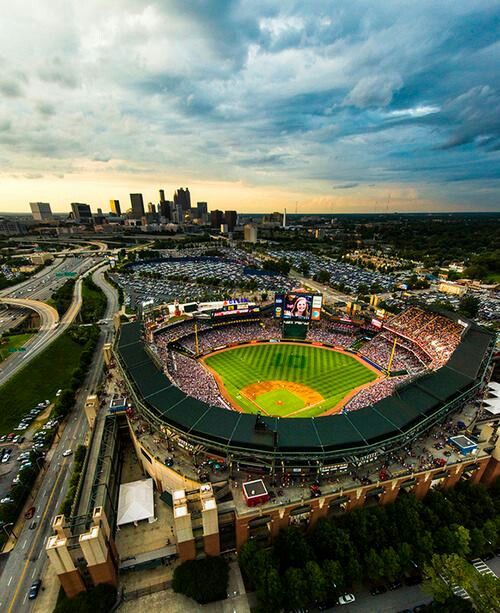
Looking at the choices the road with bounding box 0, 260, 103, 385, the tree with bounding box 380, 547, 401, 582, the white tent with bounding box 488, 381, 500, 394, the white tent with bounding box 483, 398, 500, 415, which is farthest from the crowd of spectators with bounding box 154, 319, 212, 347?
the white tent with bounding box 488, 381, 500, 394

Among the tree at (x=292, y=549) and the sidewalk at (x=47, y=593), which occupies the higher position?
the tree at (x=292, y=549)

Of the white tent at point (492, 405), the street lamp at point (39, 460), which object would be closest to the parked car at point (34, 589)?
the street lamp at point (39, 460)

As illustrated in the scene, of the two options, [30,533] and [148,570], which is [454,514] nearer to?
[148,570]

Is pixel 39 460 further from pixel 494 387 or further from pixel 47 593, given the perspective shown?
pixel 494 387

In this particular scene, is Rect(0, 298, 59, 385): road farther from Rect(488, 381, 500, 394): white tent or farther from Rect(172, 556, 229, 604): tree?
Rect(488, 381, 500, 394): white tent

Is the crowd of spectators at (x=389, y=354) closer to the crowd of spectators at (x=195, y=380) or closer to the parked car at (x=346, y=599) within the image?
the crowd of spectators at (x=195, y=380)

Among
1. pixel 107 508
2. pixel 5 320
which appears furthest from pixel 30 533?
pixel 5 320
